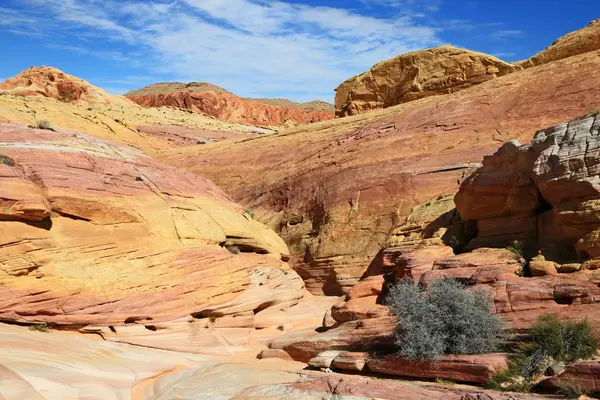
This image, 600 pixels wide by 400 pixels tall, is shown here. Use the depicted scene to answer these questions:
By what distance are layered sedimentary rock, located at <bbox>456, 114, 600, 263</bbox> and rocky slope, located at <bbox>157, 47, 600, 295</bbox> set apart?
3.83 meters

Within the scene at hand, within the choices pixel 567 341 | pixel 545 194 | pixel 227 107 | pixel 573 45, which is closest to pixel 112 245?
pixel 545 194

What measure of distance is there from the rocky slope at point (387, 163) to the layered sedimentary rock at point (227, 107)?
2310 inches

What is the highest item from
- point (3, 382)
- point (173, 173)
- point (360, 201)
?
point (173, 173)

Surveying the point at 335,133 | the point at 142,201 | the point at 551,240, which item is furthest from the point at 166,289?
the point at 335,133

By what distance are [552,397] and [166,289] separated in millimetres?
9481

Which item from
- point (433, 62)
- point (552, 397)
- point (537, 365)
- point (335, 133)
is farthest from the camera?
point (433, 62)

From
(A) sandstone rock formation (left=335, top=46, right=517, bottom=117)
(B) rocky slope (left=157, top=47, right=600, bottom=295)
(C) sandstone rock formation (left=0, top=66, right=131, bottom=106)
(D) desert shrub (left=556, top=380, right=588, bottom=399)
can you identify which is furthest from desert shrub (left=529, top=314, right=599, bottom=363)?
(C) sandstone rock formation (left=0, top=66, right=131, bottom=106)

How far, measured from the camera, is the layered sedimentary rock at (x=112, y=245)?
1298cm

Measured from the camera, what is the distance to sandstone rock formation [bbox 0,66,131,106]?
56709mm

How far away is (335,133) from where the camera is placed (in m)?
25.4

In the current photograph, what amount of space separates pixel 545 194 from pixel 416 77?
19.0m

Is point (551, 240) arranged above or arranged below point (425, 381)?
above

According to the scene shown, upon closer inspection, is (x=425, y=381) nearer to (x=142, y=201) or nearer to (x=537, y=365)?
(x=537, y=365)

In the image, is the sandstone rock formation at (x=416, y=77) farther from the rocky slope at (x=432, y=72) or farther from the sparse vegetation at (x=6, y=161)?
the sparse vegetation at (x=6, y=161)
